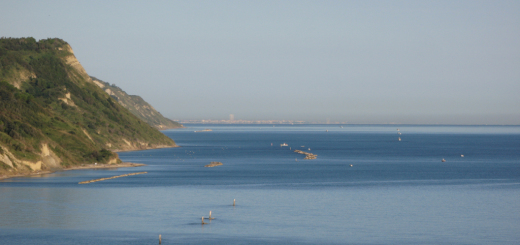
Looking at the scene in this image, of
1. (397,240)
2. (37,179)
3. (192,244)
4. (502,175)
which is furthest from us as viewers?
(502,175)

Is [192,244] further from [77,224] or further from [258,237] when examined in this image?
[77,224]

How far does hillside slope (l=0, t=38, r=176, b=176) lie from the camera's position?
110m

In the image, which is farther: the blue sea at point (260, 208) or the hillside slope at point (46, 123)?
the hillside slope at point (46, 123)

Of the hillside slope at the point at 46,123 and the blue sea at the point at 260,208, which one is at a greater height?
the hillside slope at the point at 46,123

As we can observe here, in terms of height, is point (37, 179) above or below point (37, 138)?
below

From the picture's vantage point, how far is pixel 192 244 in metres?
55.2

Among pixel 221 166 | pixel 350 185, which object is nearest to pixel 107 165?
pixel 221 166

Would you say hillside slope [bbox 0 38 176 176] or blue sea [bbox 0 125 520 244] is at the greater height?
hillside slope [bbox 0 38 176 176]

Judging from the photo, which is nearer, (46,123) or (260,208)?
(260,208)

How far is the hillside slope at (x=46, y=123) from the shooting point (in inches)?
4350

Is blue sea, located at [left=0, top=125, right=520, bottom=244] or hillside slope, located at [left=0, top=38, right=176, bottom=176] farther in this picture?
hillside slope, located at [left=0, top=38, right=176, bottom=176]

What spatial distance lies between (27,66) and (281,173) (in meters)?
99.6

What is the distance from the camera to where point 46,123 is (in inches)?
5281

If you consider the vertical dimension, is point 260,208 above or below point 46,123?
below
